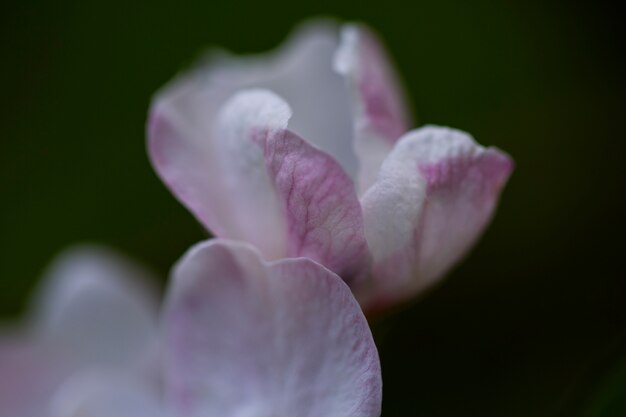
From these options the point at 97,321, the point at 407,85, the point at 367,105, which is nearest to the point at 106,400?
the point at 97,321

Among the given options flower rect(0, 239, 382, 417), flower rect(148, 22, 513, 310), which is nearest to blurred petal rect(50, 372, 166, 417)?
flower rect(0, 239, 382, 417)

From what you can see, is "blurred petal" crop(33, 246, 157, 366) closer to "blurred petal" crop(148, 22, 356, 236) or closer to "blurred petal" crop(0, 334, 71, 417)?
"blurred petal" crop(0, 334, 71, 417)

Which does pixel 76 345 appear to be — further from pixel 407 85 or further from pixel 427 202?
pixel 407 85

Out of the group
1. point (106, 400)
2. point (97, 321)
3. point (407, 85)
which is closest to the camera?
point (106, 400)

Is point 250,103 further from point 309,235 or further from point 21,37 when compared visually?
point 21,37

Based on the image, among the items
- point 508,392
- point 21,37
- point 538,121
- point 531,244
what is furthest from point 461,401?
point 21,37

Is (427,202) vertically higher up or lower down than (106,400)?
higher up
